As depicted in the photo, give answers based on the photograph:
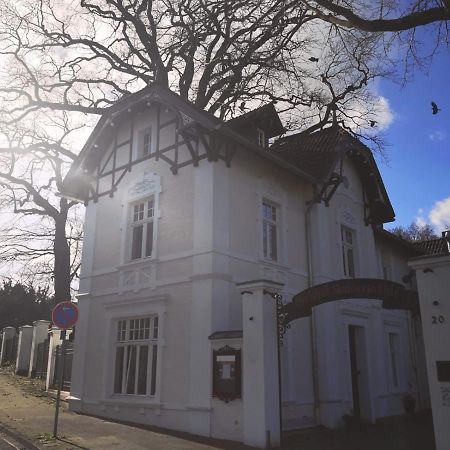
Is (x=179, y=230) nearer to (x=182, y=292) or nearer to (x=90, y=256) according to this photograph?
(x=182, y=292)

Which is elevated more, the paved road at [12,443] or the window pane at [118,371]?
the window pane at [118,371]

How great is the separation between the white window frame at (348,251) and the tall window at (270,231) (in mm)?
3521

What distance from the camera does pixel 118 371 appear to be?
13508 mm

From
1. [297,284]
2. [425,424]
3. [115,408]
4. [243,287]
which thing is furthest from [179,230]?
[425,424]

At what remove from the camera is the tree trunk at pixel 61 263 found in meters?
23.9

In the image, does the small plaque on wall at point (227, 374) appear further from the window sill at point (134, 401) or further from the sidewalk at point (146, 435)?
the window sill at point (134, 401)

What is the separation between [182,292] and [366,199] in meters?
9.69

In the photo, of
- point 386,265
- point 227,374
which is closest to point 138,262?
point 227,374

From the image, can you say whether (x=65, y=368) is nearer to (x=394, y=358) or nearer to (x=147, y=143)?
(x=147, y=143)

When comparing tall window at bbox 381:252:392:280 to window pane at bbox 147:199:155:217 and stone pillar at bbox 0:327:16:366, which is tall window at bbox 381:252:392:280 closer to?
window pane at bbox 147:199:155:217

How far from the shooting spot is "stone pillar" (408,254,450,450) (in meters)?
7.89

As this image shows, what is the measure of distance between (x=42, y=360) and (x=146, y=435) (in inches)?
512

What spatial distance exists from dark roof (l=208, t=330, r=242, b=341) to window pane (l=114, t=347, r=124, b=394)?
12.4 feet

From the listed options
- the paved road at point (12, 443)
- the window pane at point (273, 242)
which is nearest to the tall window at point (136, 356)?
the paved road at point (12, 443)
